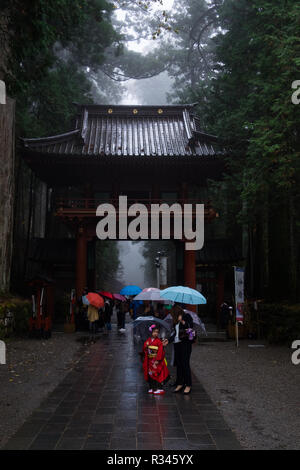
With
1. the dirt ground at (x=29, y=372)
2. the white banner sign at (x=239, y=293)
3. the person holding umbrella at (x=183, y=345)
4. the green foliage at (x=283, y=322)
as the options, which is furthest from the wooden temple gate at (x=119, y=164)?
the person holding umbrella at (x=183, y=345)

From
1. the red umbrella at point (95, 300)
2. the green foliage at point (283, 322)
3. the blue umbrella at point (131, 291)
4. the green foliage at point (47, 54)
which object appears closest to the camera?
the green foliage at point (47, 54)

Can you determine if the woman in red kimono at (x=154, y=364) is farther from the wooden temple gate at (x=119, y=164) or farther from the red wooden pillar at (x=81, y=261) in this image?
the red wooden pillar at (x=81, y=261)

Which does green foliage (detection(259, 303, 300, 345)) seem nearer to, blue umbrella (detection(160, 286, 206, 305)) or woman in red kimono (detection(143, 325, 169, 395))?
blue umbrella (detection(160, 286, 206, 305))

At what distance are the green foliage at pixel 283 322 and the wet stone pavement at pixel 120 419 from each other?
18.6 ft

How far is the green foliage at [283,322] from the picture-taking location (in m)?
12.7

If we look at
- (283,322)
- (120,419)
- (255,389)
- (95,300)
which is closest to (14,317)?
(95,300)

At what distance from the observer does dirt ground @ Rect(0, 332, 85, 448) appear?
6098 mm

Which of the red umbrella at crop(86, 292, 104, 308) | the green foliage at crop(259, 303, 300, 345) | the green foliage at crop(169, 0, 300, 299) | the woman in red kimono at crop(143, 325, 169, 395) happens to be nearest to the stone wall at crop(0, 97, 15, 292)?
the red umbrella at crop(86, 292, 104, 308)

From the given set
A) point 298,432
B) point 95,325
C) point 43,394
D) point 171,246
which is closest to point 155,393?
point 43,394

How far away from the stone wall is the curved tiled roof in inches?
111

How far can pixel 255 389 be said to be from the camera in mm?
7926

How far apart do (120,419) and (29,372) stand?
4.18m
